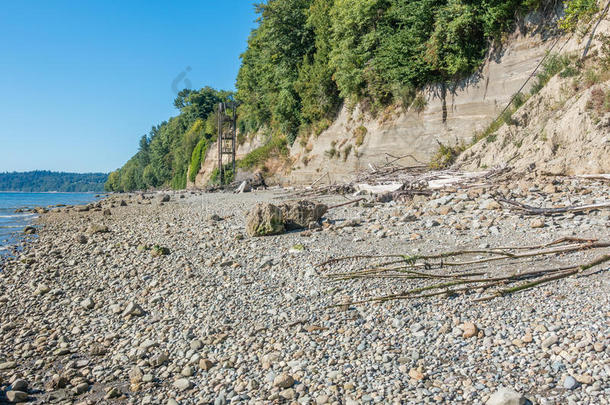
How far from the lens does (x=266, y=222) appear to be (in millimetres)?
8391

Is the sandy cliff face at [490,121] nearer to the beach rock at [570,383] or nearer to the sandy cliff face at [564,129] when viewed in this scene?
the sandy cliff face at [564,129]

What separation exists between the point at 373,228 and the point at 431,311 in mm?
3731

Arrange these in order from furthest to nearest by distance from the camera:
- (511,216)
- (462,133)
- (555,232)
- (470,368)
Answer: (462,133) < (511,216) < (555,232) < (470,368)

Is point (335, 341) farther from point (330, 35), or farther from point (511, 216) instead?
point (330, 35)

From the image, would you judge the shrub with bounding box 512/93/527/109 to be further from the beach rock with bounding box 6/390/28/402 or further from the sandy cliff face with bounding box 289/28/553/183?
the beach rock with bounding box 6/390/28/402

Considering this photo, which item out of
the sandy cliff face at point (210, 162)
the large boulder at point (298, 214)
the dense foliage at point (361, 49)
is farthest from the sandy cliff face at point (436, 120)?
the sandy cliff face at point (210, 162)

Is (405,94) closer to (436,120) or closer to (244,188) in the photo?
(436,120)

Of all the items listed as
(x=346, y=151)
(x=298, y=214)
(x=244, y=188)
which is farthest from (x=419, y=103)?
(x=244, y=188)

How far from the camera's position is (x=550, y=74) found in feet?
39.1

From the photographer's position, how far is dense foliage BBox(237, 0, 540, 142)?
14273 mm

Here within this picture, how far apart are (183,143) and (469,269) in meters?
60.0

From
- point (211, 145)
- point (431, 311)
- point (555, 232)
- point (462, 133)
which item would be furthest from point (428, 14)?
point (211, 145)

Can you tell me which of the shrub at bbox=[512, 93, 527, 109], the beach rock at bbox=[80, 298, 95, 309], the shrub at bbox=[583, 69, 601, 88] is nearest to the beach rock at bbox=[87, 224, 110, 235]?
the beach rock at bbox=[80, 298, 95, 309]

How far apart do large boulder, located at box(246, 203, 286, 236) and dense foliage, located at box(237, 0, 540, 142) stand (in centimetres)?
1005
